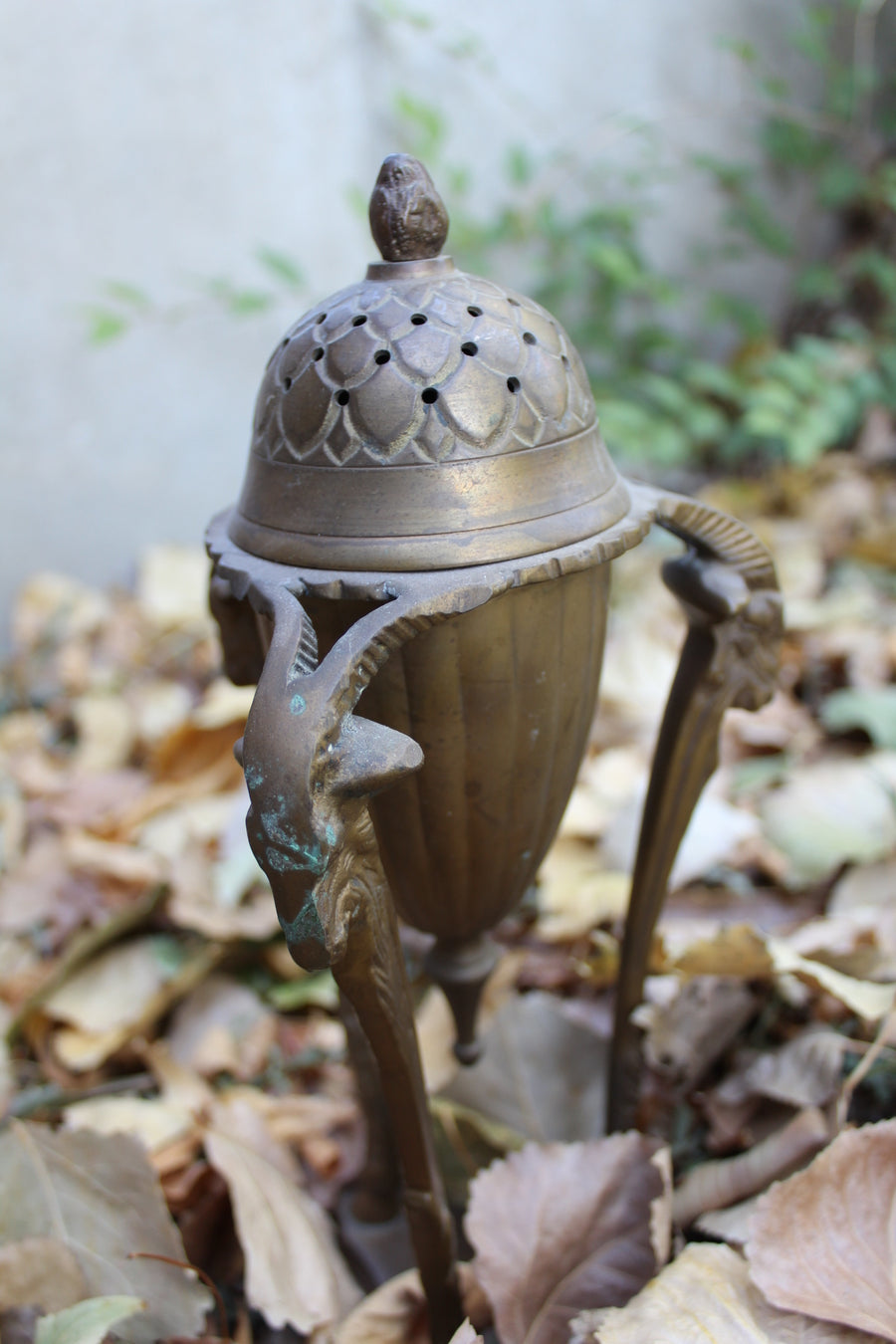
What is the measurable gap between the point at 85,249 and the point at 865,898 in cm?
173

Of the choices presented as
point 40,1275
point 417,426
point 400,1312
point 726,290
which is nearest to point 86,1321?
point 40,1275

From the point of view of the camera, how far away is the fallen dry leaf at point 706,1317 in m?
0.65

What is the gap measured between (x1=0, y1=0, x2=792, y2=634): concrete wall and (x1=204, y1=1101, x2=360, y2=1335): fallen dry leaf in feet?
4.51


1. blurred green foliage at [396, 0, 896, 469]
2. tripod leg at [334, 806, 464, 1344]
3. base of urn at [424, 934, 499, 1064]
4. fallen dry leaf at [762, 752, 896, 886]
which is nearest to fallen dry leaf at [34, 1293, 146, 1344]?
tripod leg at [334, 806, 464, 1344]

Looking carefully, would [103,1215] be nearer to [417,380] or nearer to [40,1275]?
[40,1275]

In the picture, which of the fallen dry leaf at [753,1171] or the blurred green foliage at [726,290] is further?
the blurred green foliage at [726,290]

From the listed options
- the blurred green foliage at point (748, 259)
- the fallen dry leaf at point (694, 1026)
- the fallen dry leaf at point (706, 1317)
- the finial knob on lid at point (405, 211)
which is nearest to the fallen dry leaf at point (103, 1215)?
the fallen dry leaf at point (706, 1317)

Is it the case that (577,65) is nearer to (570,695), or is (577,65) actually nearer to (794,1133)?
(570,695)

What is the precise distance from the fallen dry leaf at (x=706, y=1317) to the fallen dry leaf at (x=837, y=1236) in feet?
0.07

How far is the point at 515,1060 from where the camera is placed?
3.21 ft

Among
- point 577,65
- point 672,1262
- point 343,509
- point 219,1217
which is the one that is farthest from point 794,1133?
point 577,65

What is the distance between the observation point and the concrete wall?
177 centimetres

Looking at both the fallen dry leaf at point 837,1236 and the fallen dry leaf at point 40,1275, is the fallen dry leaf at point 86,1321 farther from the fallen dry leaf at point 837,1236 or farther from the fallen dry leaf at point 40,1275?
the fallen dry leaf at point 837,1236

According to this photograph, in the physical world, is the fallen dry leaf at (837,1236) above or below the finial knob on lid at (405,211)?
below
